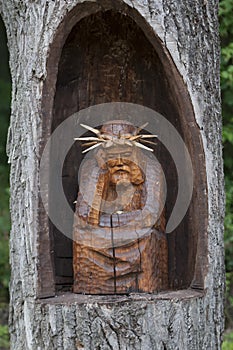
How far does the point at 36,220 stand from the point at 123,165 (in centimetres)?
63

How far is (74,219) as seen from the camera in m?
3.21

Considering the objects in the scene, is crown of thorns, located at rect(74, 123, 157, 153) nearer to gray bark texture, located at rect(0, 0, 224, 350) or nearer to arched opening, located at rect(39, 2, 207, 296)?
arched opening, located at rect(39, 2, 207, 296)

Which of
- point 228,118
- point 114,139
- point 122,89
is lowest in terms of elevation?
point 114,139

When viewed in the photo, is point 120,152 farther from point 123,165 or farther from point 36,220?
point 36,220

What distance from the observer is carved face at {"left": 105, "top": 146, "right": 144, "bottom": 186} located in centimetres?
325

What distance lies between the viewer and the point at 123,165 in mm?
3266

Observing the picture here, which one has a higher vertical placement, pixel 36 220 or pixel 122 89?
pixel 122 89

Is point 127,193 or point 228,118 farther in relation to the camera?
point 228,118

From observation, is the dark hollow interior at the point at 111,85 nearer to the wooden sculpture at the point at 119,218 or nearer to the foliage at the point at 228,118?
the wooden sculpture at the point at 119,218

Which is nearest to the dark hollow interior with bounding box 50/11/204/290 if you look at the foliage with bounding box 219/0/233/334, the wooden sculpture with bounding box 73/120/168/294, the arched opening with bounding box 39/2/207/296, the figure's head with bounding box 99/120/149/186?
the arched opening with bounding box 39/2/207/296

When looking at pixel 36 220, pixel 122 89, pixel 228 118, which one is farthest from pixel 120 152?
pixel 228 118

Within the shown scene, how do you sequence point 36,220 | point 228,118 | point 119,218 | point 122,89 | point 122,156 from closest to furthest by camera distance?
point 36,220 → point 119,218 → point 122,156 → point 122,89 → point 228,118

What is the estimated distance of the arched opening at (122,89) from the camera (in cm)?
293

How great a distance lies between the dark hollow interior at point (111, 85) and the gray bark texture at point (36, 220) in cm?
25
